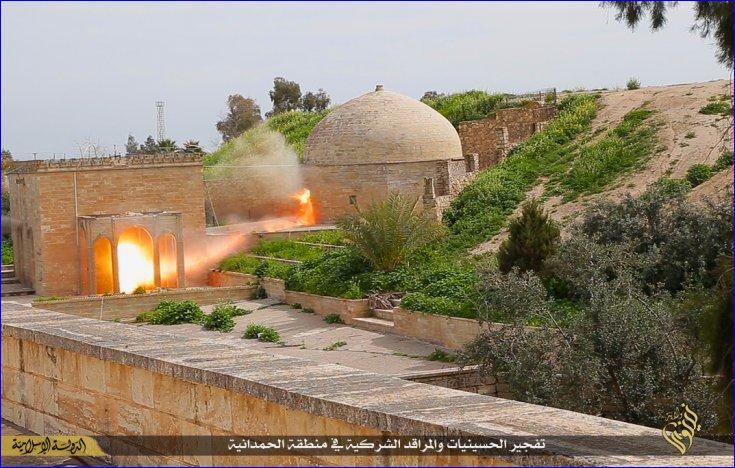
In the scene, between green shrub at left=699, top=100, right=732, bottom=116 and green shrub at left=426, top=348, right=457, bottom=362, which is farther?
green shrub at left=699, top=100, right=732, bottom=116

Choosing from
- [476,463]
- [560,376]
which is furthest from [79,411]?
[560,376]

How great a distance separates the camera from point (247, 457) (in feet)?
14.9

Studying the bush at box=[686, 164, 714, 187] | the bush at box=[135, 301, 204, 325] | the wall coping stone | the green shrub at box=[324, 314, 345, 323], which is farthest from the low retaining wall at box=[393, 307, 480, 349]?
the wall coping stone

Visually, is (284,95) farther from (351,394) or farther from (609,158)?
(351,394)

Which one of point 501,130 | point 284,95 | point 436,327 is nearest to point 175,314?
point 436,327

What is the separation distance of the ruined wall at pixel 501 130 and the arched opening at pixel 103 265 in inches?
482

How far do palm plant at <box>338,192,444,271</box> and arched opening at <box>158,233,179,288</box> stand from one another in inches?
265

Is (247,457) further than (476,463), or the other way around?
(247,457)

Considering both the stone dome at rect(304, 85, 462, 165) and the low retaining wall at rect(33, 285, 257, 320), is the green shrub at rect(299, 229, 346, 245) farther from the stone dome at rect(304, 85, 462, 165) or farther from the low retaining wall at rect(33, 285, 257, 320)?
the stone dome at rect(304, 85, 462, 165)

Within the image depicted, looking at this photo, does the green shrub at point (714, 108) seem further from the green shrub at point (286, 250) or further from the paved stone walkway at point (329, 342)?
the paved stone walkway at point (329, 342)

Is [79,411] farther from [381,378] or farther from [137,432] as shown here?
[381,378]

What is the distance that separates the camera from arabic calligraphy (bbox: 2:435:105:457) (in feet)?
17.5

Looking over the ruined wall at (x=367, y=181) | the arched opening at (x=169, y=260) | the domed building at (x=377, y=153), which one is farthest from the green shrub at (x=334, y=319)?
the domed building at (x=377, y=153)

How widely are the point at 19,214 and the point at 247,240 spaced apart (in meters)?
7.60
